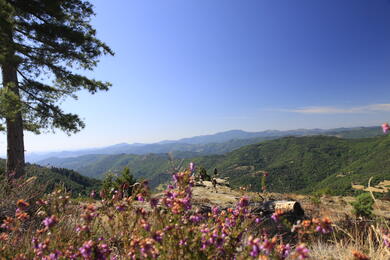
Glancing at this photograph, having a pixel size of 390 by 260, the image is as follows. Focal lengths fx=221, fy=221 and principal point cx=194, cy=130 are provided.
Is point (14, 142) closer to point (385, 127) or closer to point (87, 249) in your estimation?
point (87, 249)

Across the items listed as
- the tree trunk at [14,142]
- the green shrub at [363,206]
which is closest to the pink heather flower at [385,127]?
the green shrub at [363,206]

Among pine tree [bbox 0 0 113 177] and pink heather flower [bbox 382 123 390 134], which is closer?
pink heather flower [bbox 382 123 390 134]

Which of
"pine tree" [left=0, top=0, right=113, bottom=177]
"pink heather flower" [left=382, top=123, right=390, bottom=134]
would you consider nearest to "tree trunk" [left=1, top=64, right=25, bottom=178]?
"pine tree" [left=0, top=0, right=113, bottom=177]

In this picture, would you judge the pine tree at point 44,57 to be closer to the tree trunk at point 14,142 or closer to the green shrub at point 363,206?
the tree trunk at point 14,142

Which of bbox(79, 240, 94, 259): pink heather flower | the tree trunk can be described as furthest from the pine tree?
bbox(79, 240, 94, 259): pink heather flower

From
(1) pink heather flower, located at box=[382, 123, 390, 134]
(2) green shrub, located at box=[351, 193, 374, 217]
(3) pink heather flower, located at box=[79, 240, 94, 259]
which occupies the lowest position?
(2) green shrub, located at box=[351, 193, 374, 217]

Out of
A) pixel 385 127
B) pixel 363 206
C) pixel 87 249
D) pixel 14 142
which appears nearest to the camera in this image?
pixel 87 249

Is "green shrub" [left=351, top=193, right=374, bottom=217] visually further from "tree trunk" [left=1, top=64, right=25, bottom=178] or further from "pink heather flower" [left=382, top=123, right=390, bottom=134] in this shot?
"tree trunk" [left=1, top=64, right=25, bottom=178]

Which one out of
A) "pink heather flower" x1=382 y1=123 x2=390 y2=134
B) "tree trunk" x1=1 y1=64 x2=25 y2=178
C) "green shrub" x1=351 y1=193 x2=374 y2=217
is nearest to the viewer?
"pink heather flower" x1=382 y1=123 x2=390 y2=134

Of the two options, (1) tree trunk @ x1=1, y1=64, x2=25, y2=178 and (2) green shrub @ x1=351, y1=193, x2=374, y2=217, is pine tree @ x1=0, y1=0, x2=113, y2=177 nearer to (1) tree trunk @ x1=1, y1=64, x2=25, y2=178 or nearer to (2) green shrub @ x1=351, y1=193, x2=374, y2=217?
(1) tree trunk @ x1=1, y1=64, x2=25, y2=178

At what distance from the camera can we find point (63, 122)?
30.6 feet

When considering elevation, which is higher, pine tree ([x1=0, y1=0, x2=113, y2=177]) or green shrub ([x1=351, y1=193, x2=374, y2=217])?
pine tree ([x1=0, y1=0, x2=113, y2=177])

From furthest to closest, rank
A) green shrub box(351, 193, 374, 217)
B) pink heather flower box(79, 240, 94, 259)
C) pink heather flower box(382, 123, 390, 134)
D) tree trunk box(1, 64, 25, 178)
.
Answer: green shrub box(351, 193, 374, 217)
tree trunk box(1, 64, 25, 178)
pink heather flower box(382, 123, 390, 134)
pink heather flower box(79, 240, 94, 259)

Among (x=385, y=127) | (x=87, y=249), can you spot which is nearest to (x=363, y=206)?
(x=385, y=127)
